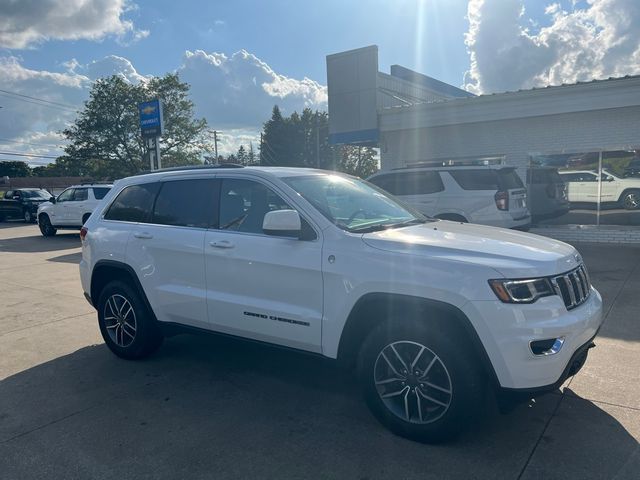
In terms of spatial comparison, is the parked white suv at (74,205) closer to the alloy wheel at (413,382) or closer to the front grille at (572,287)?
the alloy wheel at (413,382)

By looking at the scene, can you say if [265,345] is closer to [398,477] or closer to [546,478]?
[398,477]

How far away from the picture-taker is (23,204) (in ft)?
82.5

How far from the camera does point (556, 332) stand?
2945 mm

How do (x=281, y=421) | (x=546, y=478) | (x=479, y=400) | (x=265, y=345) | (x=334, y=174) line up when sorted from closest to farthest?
(x=546, y=478) < (x=479, y=400) < (x=281, y=421) < (x=265, y=345) < (x=334, y=174)

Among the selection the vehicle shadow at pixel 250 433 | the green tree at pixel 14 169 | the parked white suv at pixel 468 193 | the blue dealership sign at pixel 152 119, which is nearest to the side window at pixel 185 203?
the vehicle shadow at pixel 250 433

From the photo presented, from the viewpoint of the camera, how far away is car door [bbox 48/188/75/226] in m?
17.2

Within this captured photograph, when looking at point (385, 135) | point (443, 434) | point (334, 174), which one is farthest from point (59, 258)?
point (443, 434)

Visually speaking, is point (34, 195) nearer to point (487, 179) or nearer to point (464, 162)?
point (464, 162)

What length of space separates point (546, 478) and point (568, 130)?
10.9 metres

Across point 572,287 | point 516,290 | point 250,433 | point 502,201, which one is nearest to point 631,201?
point 502,201

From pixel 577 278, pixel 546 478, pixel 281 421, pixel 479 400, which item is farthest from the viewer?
pixel 281 421

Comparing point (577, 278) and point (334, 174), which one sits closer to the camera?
point (577, 278)

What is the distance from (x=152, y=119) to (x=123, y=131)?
25.7 meters

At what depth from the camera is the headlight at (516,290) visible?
2930mm
